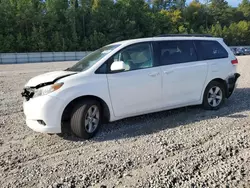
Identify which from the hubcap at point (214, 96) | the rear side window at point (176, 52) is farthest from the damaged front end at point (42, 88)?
the hubcap at point (214, 96)

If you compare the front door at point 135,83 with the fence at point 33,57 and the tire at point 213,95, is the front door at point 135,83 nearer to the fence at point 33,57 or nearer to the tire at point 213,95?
the tire at point 213,95

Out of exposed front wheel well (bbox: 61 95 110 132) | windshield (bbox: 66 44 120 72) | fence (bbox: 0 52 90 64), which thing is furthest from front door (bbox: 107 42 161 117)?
fence (bbox: 0 52 90 64)

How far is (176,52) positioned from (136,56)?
1094mm

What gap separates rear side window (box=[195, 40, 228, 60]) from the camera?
6121mm

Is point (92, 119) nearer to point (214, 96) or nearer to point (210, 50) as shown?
point (214, 96)

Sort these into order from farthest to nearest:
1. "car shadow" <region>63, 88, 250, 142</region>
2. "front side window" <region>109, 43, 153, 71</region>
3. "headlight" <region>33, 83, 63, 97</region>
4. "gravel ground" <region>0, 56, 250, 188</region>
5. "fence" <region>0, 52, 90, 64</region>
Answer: "fence" <region>0, 52, 90, 64</region>
"front side window" <region>109, 43, 153, 71</region>
"car shadow" <region>63, 88, 250, 142</region>
"headlight" <region>33, 83, 63, 97</region>
"gravel ground" <region>0, 56, 250, 188</region>

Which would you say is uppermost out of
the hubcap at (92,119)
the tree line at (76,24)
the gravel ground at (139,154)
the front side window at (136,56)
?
the tree line at (76,24)

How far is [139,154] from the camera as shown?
384 cm

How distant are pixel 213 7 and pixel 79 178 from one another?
408 ft

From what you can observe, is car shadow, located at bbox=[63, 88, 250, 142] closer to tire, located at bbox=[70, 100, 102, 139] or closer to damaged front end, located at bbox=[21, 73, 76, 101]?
tire, located at bbox=[70, 100, 102, 139]

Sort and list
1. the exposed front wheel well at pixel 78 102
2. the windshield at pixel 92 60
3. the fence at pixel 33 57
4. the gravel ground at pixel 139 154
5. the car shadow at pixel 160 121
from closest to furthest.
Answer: the gravel ground at pixel 139 154 → the exposed front wheel well at pixel 78 102 → the car shadow at pixel 160 121 → the windshield at pixel 92 60 → the fence at pixel 33 57

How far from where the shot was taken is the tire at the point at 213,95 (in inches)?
241

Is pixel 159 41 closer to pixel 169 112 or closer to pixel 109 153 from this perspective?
pixel 169 112

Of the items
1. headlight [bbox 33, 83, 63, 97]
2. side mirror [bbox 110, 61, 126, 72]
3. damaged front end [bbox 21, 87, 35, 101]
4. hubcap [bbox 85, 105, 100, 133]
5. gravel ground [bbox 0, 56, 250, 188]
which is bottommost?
gravel ground [bbox 0, 56, 250, 188]
